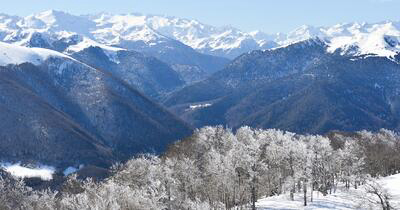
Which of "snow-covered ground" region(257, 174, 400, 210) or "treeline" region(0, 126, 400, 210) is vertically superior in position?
"treeline" region(0, 126, 400, 210)

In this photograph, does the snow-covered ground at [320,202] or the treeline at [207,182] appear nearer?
the treeline at [207,182]

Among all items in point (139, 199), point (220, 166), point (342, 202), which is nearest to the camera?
point (139, 199)

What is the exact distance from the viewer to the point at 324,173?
19012cm

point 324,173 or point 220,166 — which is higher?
point 220,166

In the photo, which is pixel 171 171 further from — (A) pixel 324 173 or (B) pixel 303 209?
(A) pixel 324 173

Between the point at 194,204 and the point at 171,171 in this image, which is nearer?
the point at 194,204

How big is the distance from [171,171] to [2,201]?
5378cm

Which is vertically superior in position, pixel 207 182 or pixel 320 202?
pixel 207 182

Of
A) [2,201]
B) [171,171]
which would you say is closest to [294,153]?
[171,171]

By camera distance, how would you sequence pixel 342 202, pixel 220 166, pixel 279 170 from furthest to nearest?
pixel 279 170
pixel 342 202
pixel 220 166

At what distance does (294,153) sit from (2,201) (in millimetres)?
87372

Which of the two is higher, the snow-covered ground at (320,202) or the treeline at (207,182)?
the treeline at (207,182)

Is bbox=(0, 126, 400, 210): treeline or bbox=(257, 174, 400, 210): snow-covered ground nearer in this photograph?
bbox=(0, 126, 400, 210): treeline

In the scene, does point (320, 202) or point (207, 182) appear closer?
point (207, 182)
